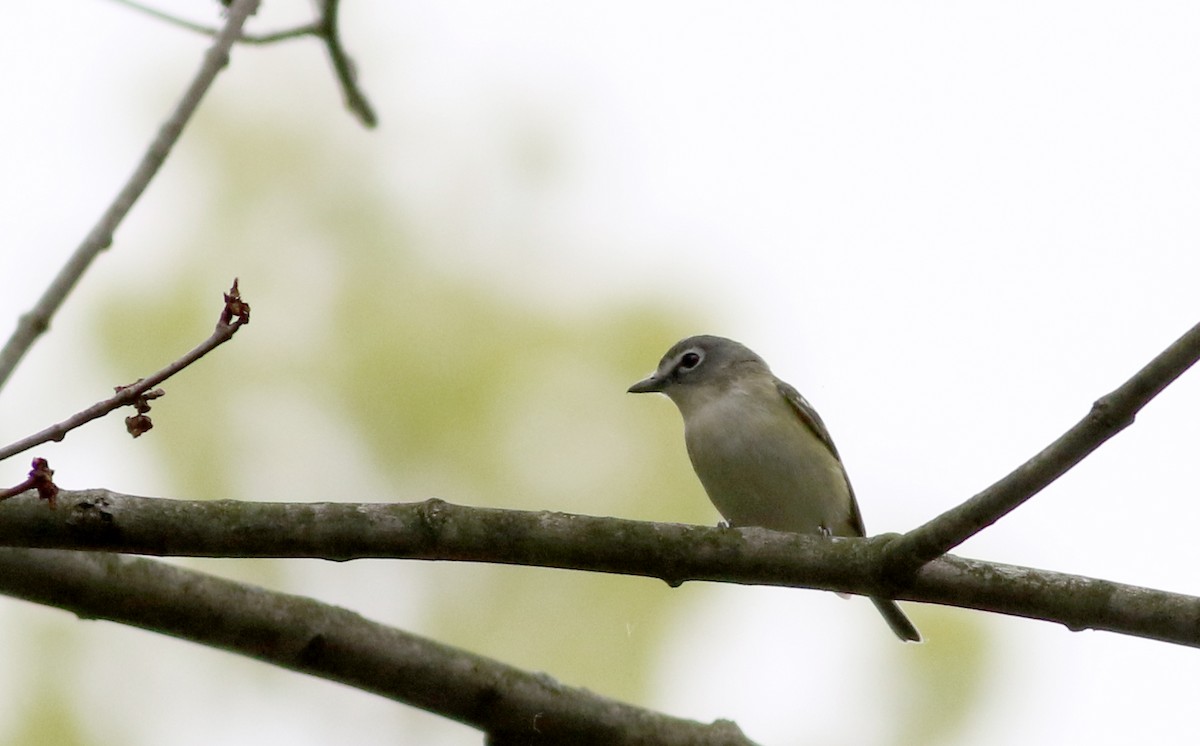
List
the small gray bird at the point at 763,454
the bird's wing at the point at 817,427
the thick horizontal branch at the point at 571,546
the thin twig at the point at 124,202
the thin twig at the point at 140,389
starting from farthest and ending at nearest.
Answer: the bird's wing at the point at 817,427 < the small gray bird at the point at 763,454 < the thick horizontal branch at the point at 571,546 < the thin twig at the point at 124,202 < the thin twig at the point at 140,389

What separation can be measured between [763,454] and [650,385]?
1107mm

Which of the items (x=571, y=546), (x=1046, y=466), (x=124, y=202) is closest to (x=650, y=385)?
(x=571, y=546)

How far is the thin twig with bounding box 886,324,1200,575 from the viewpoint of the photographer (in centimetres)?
310

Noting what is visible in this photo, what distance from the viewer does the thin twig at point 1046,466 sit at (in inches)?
122

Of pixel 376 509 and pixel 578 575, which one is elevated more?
pixel 578 575

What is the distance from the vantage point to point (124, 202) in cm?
314

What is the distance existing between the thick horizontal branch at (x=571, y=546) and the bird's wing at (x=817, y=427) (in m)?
2.95

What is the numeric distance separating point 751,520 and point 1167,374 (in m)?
3.28

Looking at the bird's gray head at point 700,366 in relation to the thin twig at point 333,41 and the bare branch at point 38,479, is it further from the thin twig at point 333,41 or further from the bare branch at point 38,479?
the bare branch at point 38,479

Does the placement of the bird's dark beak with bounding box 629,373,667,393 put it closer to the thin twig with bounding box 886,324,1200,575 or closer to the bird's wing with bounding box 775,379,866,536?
the bird's wing with bounding box 775,379,866,536

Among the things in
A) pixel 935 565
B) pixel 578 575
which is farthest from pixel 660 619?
pixel 935 565

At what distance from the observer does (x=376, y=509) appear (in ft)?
11.6

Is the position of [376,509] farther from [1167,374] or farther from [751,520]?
[751,520]

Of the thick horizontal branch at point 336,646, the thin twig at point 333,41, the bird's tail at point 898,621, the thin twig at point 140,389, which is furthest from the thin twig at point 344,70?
the bird's tail at point 898,621
